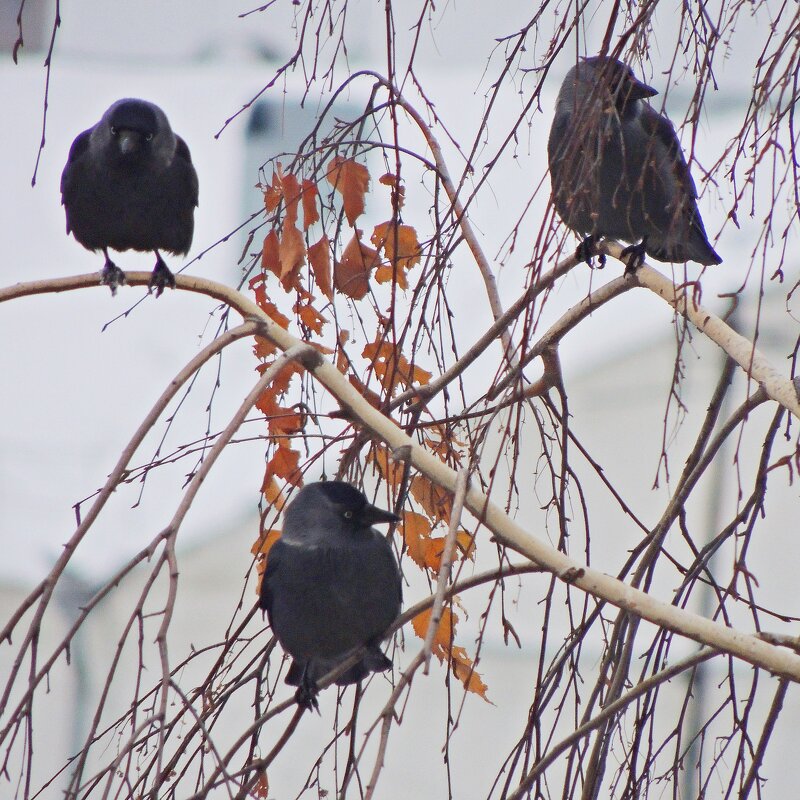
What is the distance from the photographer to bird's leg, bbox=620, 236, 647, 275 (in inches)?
77.1

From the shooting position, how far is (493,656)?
4.52 meters

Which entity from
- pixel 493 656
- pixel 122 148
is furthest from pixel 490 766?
pixel 122 148

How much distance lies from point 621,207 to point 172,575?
1594 millimetres

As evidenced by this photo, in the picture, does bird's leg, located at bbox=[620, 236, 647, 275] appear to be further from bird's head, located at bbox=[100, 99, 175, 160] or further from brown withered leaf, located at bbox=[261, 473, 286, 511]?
bird's head, located at bbox=[100, 99, 175, 160]

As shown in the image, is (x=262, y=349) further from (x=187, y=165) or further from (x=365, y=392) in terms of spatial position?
(x=187, y=165)

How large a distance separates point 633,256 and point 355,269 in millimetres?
540

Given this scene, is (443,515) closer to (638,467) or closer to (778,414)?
(778,414)

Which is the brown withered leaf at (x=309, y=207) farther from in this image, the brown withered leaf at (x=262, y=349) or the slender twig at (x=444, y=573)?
Result: the slender twig at (x=444, y=573)

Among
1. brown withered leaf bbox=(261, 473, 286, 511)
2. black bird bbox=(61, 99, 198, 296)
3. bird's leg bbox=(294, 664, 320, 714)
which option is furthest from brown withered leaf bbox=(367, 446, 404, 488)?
black bird bbox=(61, 99, 198, 296)

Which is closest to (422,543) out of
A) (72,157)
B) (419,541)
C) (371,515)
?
(419,541)

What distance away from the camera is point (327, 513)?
6.51ft

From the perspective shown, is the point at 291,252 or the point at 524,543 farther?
the point at 291,252

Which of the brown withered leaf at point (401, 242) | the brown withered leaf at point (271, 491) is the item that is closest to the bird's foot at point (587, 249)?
the brown withered leaf at point (401, 242)

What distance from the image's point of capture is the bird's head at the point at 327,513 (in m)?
1.94
